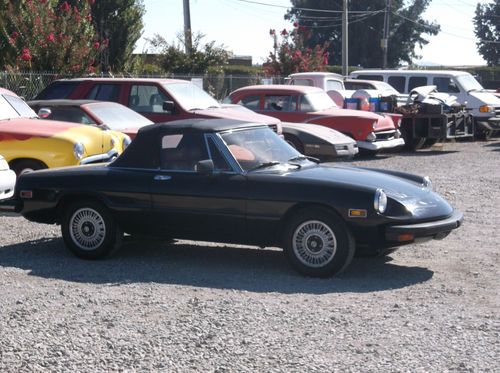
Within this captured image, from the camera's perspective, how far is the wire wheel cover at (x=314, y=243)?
791cm

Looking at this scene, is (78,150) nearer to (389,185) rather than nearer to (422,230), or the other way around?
(389,185)

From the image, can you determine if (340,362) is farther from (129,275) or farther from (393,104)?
(393,104)

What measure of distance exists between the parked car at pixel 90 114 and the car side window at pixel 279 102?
497cm

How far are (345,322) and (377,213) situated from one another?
1.54 m

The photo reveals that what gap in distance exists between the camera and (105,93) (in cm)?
A: 1652

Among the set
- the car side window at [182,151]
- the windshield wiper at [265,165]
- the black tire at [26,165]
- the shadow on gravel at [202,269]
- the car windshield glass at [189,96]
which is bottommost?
the shadow on gravel at [202,269]

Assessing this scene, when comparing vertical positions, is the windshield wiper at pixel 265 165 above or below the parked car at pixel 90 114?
below

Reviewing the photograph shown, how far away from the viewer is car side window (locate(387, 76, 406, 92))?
2615 cm

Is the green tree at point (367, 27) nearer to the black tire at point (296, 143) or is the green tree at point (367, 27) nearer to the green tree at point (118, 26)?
the green tree at point (118, 26)

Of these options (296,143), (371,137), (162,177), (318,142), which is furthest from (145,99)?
(162,177)

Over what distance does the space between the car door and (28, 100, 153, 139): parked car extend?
5405mm

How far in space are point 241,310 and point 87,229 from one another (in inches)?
103

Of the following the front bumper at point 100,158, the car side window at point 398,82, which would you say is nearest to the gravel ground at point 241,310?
the front bumper at point 100,158

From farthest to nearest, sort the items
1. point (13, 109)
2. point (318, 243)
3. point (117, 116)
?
point (117, 116) → point (13, 109) → point (318, 243)
